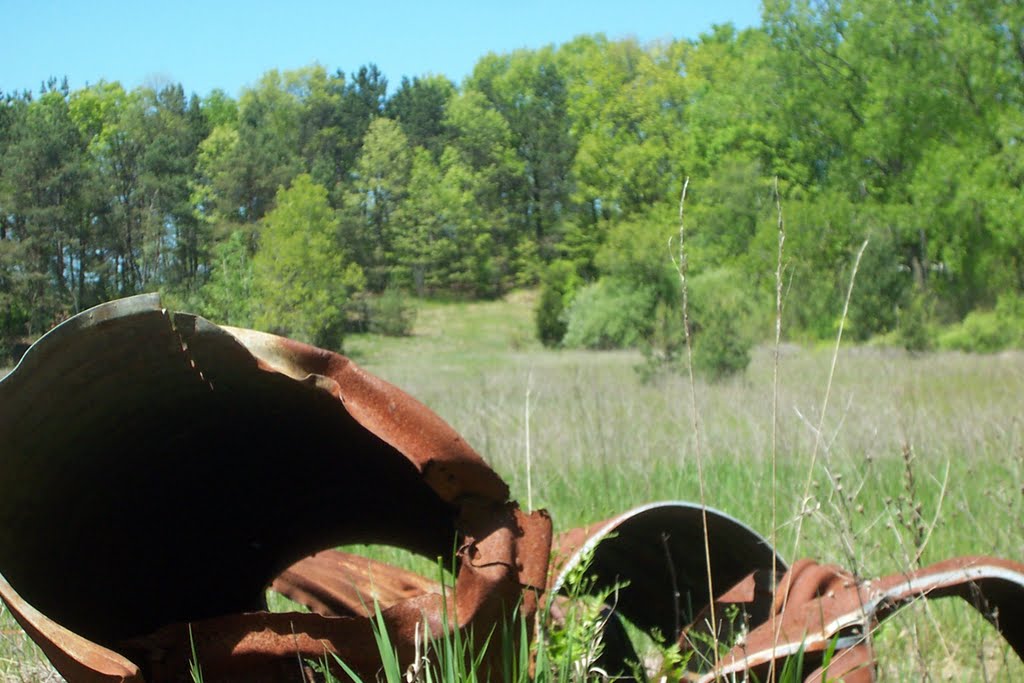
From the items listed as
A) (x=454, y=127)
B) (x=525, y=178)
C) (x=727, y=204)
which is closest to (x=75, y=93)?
(x=454, y=127)

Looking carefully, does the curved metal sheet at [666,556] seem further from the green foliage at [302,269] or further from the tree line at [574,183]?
the green foliage at [302,269]

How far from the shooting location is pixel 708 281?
98.5 ft

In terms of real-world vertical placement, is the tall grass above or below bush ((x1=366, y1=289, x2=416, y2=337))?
below

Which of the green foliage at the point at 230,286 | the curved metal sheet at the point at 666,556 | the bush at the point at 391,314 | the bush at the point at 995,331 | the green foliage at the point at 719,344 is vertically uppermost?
the green foliage at the point at 230,286

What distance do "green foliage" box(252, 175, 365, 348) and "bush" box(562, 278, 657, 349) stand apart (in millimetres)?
13152

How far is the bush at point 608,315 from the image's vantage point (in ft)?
75.5

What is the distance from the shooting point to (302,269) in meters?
6.69

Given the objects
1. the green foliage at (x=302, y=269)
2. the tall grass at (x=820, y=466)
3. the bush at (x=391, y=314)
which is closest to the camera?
the tall grass at (x=820, y=466)

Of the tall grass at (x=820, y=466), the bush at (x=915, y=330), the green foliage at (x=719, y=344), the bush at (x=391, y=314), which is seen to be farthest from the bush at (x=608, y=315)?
the tall grass at (x=820, y=466)

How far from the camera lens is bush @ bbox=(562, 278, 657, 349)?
2300cm

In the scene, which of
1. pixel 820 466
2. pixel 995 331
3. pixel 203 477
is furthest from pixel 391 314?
pixel 995 331

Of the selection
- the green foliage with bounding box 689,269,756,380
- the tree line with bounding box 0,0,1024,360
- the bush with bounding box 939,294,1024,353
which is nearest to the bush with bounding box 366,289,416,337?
the tree line with bounding box 0,0,1024,360

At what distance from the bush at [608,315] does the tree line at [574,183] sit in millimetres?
114

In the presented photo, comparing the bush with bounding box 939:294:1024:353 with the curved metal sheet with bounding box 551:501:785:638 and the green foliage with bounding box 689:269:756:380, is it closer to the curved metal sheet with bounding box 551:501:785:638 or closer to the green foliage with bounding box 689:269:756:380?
the green foliage with bounding box 689:269:756:380
